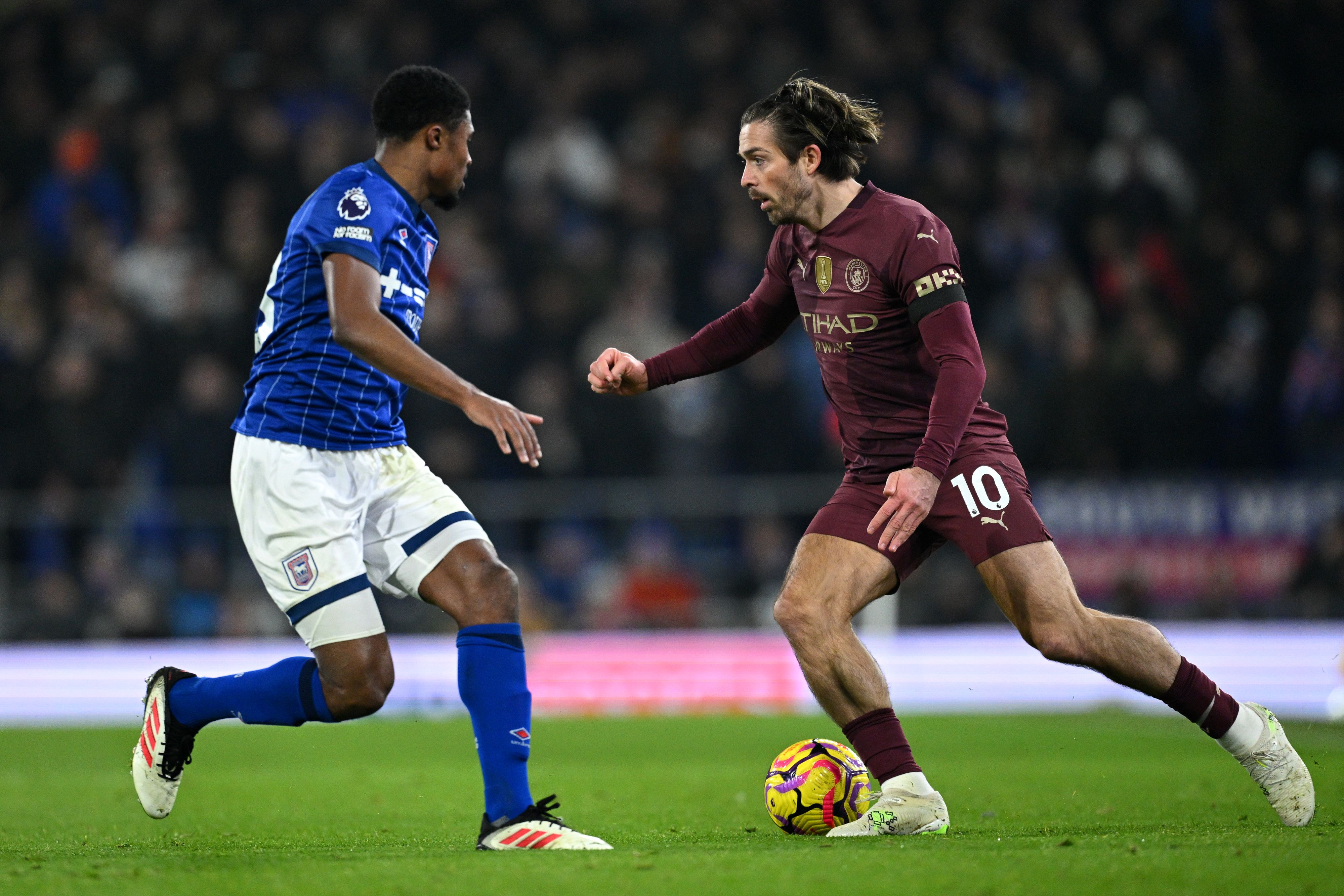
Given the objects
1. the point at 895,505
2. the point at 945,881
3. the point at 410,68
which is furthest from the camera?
the point at 410,68

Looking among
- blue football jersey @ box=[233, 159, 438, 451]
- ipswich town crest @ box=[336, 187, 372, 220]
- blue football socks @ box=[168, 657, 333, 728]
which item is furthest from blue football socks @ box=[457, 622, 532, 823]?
ipswich town crest @ box=[336, 187, 372, 220]

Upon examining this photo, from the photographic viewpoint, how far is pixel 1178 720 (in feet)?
37.7

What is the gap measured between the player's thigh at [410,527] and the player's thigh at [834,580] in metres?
1.04

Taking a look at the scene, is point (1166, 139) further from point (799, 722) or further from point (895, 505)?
point (895, 505)

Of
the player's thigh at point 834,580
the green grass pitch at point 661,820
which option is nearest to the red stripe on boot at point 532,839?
the green grass pitch at point 661,820

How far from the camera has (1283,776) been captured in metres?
5.17

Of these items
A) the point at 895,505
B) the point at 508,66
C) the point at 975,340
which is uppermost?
the point at 508,66

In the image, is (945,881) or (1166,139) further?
(1166,139)

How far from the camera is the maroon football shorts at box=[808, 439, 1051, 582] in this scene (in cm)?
516

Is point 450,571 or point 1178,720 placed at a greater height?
point 450,571

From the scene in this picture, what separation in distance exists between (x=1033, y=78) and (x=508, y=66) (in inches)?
217

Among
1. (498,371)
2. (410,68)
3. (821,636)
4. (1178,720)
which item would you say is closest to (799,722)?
(1178,720)

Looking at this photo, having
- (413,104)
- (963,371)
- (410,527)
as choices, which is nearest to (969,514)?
(963,371)

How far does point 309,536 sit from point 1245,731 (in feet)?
10.4
